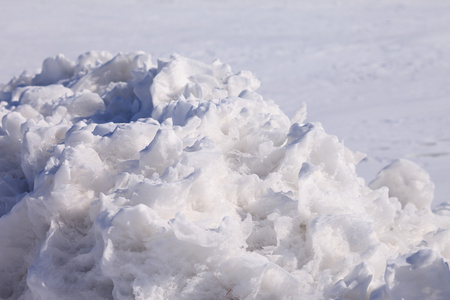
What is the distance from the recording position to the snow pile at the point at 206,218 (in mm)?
1469

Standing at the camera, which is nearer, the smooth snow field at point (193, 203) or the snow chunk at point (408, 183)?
the smooth snow field at point (193, 203)

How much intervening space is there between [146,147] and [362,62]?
19.5 ft

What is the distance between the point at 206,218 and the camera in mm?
1626

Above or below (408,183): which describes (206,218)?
above

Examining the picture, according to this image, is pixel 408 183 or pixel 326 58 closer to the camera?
pixel 408 183

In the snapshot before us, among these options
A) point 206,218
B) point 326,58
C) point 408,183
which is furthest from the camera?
point 326,58

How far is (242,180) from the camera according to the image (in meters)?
1.83

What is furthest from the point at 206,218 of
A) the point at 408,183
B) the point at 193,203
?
the point at 408,183

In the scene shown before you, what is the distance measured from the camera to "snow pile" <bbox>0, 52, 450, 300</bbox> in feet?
4.82

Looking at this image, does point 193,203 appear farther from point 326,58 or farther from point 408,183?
point 326,58

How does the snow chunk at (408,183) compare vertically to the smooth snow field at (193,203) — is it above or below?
below

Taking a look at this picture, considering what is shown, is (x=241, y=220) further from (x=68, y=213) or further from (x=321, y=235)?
(x=68, y=213)

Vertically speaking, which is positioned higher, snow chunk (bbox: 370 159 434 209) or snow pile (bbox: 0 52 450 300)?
snow pile (bbox: 0 52 450 300)

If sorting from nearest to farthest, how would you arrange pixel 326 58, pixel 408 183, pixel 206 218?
pixel 206 218 < pixel 408 183 < pixel 326 58
